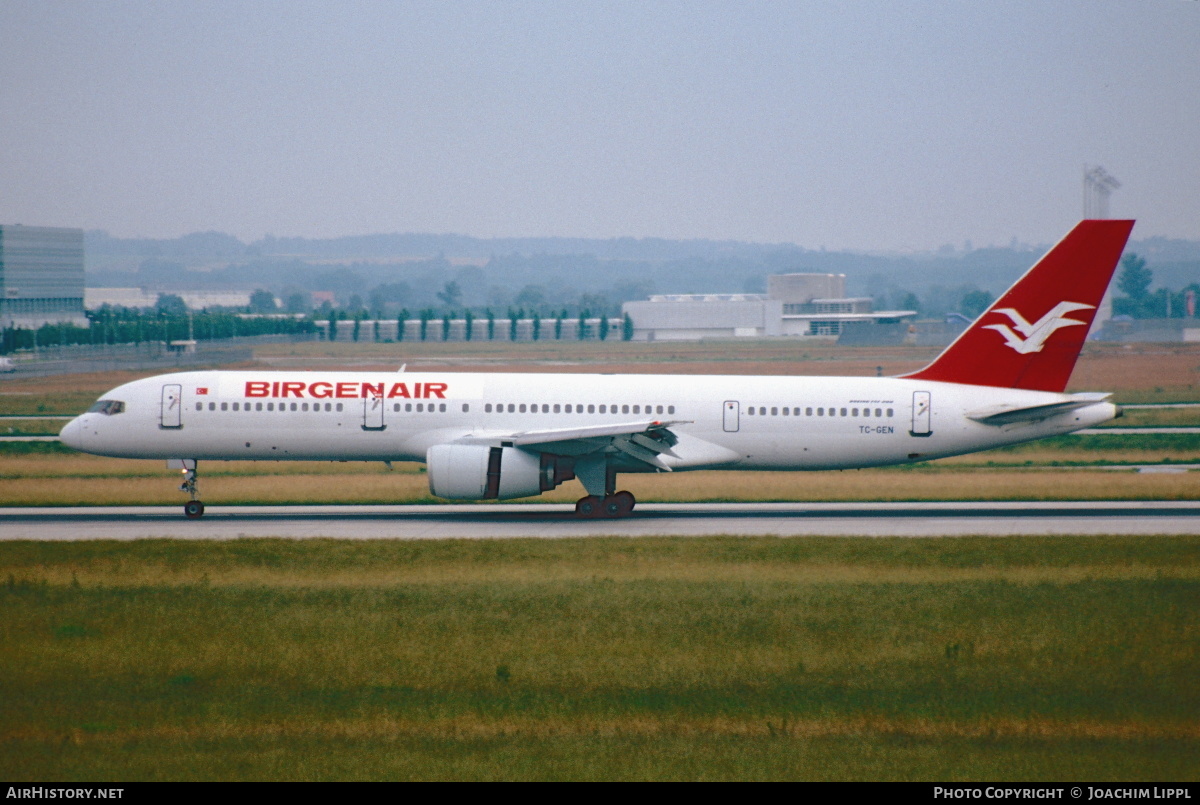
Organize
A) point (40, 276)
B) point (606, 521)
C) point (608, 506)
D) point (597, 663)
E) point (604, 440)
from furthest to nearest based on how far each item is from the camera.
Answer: point (40, 276)
point (608, 506)
point (606, 521)
point (604, 440)
point (597, 663)

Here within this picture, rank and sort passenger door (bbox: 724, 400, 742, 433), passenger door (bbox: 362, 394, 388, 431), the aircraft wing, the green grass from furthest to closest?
passenger door (bbox: 724, 400, 742, 433), passenger door (bbox: 362, 394, 388, 431), the aircraft wing, the green grass

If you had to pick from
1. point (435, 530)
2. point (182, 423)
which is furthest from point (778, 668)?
point (182, 423)

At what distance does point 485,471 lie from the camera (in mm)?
31344

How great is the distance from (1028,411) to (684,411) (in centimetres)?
931

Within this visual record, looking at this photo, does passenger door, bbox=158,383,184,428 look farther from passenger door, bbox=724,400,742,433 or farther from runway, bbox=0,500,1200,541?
passenger door, bbox=724,400,742,433

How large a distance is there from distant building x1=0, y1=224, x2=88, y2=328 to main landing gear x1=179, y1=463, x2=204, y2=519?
118606 mm

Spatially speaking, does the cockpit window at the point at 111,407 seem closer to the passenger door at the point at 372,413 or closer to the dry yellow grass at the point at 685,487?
the dry yellow grass at the point at 685,487

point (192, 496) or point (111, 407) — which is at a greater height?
point (111, 407)

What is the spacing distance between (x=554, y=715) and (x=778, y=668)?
3819 millimetres

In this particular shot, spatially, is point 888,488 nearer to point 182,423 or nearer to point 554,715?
point 182,423

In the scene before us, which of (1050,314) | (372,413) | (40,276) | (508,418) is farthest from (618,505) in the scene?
(40,276)

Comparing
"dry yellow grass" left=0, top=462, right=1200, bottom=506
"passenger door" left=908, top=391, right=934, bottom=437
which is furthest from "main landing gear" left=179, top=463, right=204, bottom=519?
"passenger door" left=908, top=391, right=934, bottom=437

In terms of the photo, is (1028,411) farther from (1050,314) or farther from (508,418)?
(508,418)

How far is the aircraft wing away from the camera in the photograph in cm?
3120
